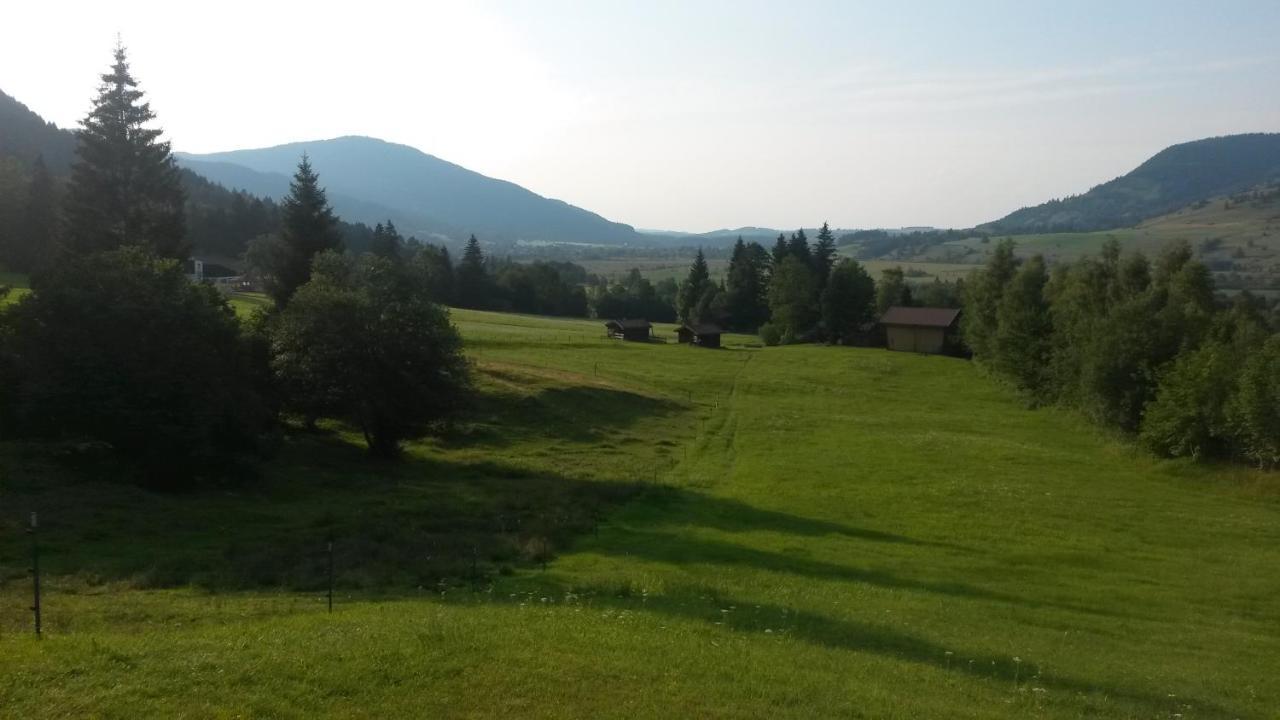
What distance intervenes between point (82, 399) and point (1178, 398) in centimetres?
5546

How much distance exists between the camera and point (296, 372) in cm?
4012

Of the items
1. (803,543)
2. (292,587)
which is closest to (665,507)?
(803,543)

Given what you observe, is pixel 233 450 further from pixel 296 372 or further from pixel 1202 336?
pixel 1202 336

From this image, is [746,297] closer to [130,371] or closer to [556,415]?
[556,415]

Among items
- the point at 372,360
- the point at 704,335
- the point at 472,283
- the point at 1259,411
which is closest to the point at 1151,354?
the point at 1259,411

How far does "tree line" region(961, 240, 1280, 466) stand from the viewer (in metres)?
45.5

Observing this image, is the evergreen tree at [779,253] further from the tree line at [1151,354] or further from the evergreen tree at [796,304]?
the tree line at [1151,354]

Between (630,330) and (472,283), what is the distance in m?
43.8

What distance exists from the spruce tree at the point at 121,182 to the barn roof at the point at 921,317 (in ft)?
269

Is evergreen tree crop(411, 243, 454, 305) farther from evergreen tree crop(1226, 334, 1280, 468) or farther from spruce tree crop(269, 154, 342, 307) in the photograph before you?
evergreen tree crop(1226, 334, 1280, 468)

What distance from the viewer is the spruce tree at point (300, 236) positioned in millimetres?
57500

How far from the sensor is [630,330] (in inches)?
4296

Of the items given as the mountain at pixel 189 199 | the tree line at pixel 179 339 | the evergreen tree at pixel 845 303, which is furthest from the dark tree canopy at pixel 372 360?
the evergreen tree at pixel 845 303

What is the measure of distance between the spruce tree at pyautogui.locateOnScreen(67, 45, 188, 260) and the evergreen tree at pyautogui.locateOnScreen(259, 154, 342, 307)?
672cm
